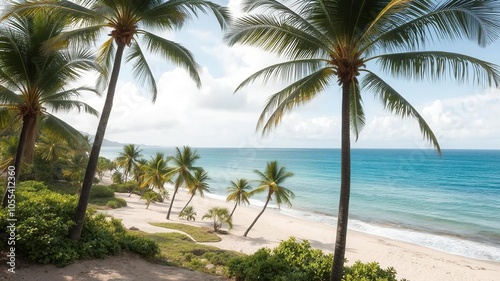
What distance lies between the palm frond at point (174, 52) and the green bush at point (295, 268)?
593 cm

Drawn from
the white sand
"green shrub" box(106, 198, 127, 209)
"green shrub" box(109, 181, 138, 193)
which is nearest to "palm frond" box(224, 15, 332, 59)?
the white sand

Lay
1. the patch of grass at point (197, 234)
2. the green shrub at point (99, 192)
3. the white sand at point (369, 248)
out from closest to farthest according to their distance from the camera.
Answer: the white sand at point (369, 248)
the patch of grass at point (197, 234)
the green shrub at point (99, 192)

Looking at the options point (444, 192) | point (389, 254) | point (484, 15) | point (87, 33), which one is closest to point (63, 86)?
point (87, 33)

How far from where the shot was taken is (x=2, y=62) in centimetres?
923

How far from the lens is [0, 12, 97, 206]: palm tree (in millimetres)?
9008

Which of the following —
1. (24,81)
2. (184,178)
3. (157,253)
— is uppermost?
(24,81)

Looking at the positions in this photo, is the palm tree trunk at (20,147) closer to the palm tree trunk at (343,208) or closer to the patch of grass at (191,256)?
the patch of grass at (191,256)

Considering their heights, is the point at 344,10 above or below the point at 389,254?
above

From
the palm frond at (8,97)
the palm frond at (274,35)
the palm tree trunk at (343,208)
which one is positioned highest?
the palm frond at (274,35)

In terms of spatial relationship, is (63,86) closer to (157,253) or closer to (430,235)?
(157,253)

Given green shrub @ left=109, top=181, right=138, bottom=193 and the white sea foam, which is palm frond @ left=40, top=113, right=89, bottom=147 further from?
green shrub @ left=109, top=181, right=138, bottom=193

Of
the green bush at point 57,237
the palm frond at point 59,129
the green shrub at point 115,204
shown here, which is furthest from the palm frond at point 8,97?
the green shrub at point 115,204

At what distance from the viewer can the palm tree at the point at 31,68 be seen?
901 cm

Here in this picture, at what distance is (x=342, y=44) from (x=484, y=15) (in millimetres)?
2731
